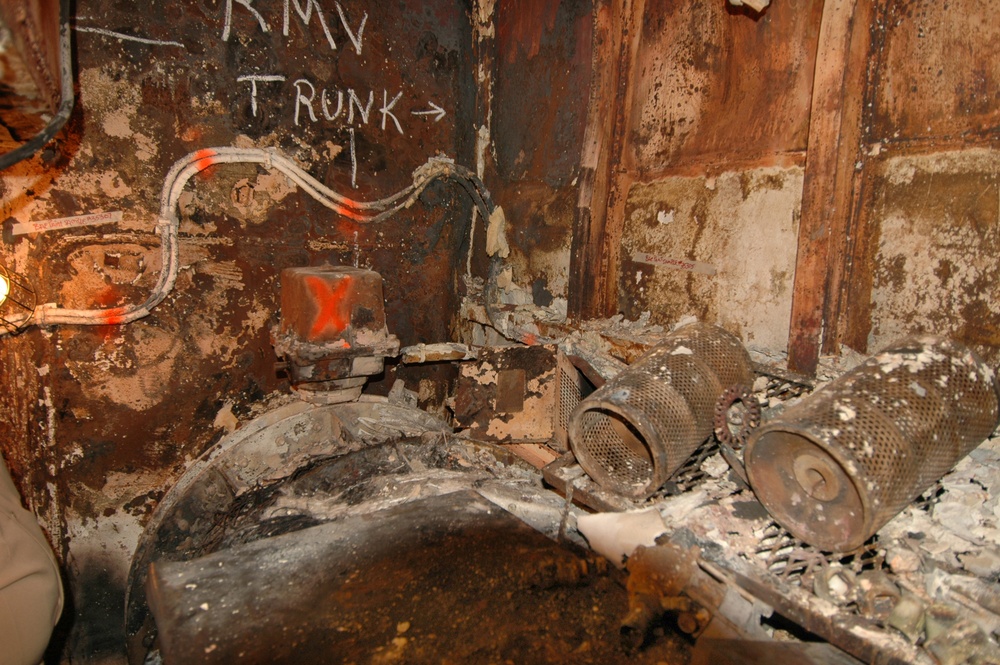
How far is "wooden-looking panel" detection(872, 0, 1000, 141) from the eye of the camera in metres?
1.88

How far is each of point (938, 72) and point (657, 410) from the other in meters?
1.74

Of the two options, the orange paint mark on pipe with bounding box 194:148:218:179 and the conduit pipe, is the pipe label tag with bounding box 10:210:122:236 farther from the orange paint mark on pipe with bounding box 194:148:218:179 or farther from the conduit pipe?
the orange paint mark on pipe with bounding box 194:148:218:179

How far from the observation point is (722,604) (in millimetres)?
1554

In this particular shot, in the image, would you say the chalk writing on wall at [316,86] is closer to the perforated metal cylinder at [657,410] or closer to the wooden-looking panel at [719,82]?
the wooden-looking panel at [719,82]

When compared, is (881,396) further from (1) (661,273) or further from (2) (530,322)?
(2) (530,322)

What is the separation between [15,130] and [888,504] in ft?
8.53

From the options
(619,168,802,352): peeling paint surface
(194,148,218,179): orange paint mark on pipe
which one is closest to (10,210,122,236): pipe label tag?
(194,148,218,179): orange paint mark on pipe

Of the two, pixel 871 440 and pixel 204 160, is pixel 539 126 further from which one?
pixel 871 440

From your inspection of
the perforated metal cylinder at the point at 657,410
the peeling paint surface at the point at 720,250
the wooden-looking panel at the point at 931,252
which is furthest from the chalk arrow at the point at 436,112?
the wooden-looking panel at the point at 931,252

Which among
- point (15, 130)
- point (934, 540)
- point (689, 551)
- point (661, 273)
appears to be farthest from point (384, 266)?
point (934, 540)

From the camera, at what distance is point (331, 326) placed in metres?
2.43

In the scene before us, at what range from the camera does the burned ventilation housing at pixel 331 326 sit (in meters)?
2.40

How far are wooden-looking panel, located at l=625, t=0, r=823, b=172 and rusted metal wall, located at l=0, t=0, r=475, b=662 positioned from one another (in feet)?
5.05

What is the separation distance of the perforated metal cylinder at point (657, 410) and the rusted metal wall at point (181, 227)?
2146mm
